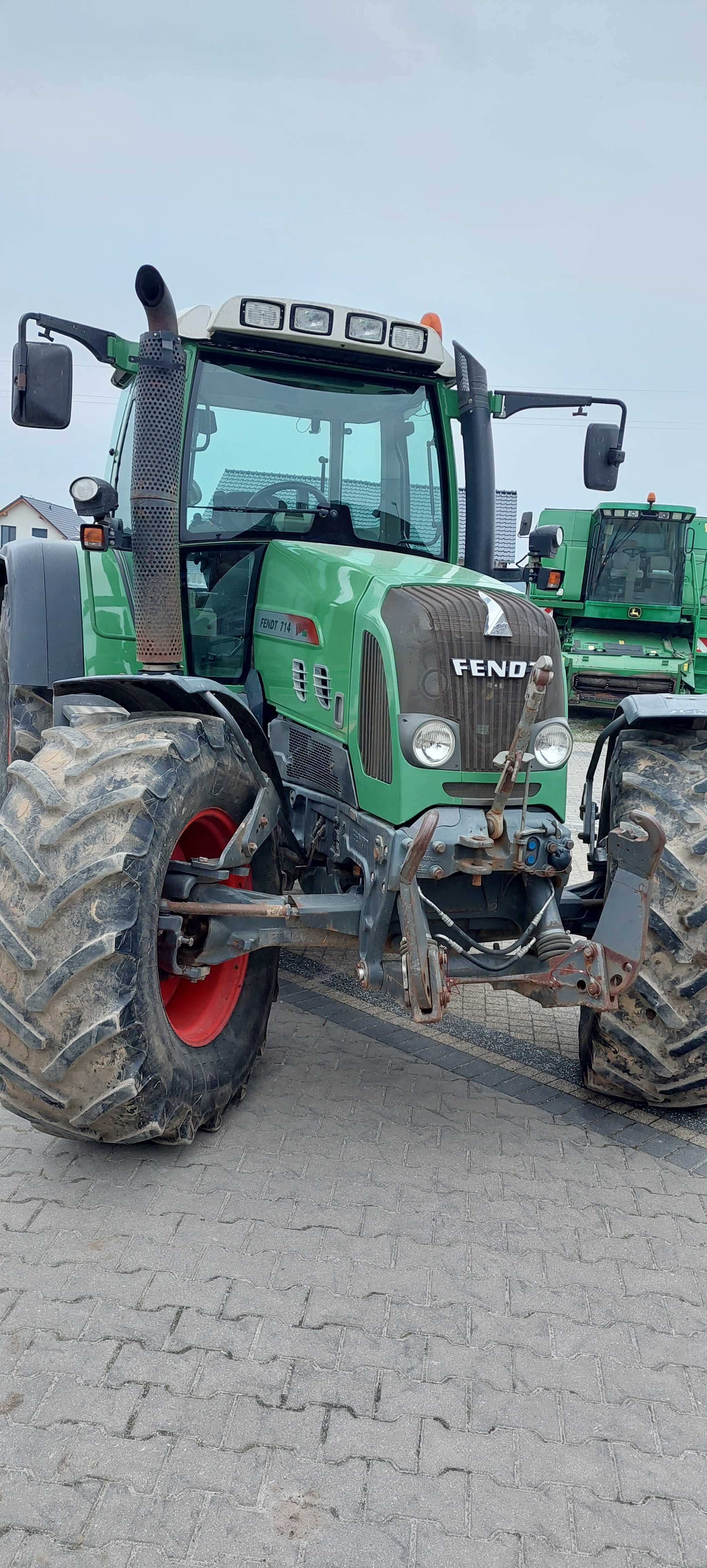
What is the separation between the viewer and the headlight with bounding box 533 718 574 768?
3.39 meters

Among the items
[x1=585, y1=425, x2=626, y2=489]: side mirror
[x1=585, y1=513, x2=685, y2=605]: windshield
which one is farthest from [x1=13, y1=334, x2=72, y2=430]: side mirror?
[x1=585, y1=513, x2=685, y2=605]: windshield

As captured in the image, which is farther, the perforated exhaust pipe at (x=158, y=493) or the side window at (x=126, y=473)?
the side window at (x=126, y=473)

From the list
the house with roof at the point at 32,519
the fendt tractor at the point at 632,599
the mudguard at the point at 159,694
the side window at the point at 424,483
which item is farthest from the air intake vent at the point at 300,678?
the house with roof at the point at 32,519

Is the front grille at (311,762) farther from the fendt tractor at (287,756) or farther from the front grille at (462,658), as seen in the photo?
the front grille at (462,658)

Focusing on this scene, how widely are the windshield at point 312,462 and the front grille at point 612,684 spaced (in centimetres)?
972

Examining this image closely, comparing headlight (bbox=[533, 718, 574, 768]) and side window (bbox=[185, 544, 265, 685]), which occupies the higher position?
side window (bbox=[185, 544, 265, 685])

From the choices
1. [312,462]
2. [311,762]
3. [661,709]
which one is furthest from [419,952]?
[312,462]

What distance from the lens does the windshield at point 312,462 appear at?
417 cm

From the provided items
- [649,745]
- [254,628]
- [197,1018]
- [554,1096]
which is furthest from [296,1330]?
[254,628]

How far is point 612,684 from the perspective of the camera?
14039 mm

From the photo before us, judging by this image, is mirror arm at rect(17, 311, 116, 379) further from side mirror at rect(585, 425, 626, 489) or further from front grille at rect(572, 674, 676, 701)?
front grille at rect(572, 674, 676, 701)

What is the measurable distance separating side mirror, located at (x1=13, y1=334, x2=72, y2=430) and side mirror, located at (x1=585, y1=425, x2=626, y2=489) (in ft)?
6.88

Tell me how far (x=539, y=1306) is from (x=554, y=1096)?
3.92 feet

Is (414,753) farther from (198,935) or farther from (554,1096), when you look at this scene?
(554,1096)
